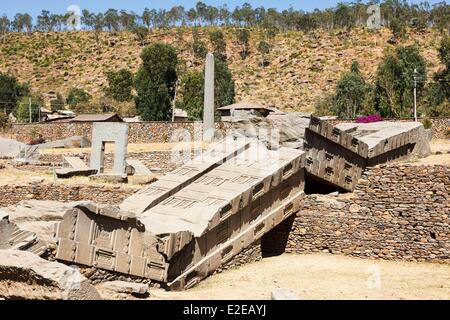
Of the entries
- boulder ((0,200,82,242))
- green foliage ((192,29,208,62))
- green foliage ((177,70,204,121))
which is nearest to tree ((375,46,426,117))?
green foliage ((177,70,204,121))

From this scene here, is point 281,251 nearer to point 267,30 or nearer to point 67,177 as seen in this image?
point 67,177

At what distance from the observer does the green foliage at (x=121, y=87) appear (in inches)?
2805

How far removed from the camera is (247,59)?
9638 centimetres

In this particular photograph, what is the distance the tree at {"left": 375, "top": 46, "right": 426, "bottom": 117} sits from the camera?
43594 millimetres

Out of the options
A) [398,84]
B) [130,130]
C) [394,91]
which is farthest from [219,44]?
[130,130]

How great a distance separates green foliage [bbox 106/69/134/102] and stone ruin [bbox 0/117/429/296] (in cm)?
5823

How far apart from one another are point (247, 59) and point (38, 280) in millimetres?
91164

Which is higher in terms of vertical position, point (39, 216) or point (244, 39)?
point (244, 39)

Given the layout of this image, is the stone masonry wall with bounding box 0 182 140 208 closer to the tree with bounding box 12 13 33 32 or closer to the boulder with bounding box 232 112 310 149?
the boulder with bounding box 232 112 310 149

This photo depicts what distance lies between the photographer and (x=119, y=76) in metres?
72.6

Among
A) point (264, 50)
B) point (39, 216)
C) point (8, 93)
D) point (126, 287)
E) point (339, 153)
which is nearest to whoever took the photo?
point (126, 287)

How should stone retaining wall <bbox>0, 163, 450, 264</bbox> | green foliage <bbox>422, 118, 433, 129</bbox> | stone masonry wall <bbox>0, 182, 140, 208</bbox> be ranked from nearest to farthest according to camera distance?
stone retaining wall <bbox>0, 163, 450, 264</bbox> → stone masonry wall <bbox>0, 182, 140, 208</bbox> → green foliage <bbox>422, 118, 433, 129</bbox>

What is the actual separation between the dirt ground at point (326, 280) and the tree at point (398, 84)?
3146 centimetres

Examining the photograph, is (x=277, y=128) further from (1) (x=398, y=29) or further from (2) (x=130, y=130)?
(1) (x=398, y=29)
